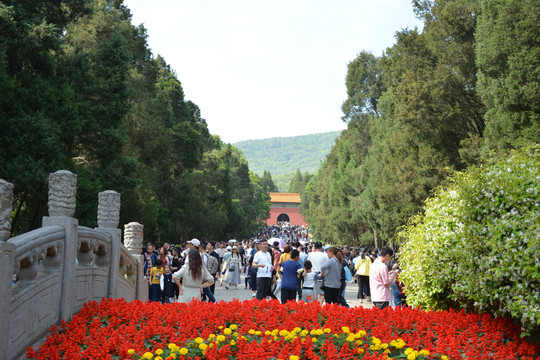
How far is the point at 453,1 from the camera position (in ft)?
75.5

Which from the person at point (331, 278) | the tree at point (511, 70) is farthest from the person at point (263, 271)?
the tree at point (511, 70)

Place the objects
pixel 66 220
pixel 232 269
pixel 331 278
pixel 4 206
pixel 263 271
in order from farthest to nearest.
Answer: pixel 232 269 < pixel 263 271 < pixel 331 278 < pixel 66 220 < pixel 4 206

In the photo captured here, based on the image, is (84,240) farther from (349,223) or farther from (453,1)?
(349,223)

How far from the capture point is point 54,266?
6.61 meters

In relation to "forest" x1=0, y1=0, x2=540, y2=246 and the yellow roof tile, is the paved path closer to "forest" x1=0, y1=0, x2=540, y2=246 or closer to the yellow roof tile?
"forest" x1=0, y1=0, x2=540, y2=246

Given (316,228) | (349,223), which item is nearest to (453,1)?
(349,223)

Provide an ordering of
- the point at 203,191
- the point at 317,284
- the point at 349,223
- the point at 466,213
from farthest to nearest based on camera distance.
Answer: the point at 349,223 < the point at 203,191 < the point at 317,284 < the point at 466,213

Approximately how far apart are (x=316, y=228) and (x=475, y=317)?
190ft

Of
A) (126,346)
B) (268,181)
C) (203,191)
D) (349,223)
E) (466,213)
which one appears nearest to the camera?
(126,346)

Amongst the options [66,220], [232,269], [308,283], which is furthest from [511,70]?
[66,220]

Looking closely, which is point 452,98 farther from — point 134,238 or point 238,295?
point 134,238

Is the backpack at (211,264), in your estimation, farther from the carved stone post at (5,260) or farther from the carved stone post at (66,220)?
the carved stone post at (5,260)

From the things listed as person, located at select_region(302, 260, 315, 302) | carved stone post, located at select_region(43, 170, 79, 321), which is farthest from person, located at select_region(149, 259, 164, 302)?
carved stone post, located at select_region(43, 170, 79, 321)

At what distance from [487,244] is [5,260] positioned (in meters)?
4.83
